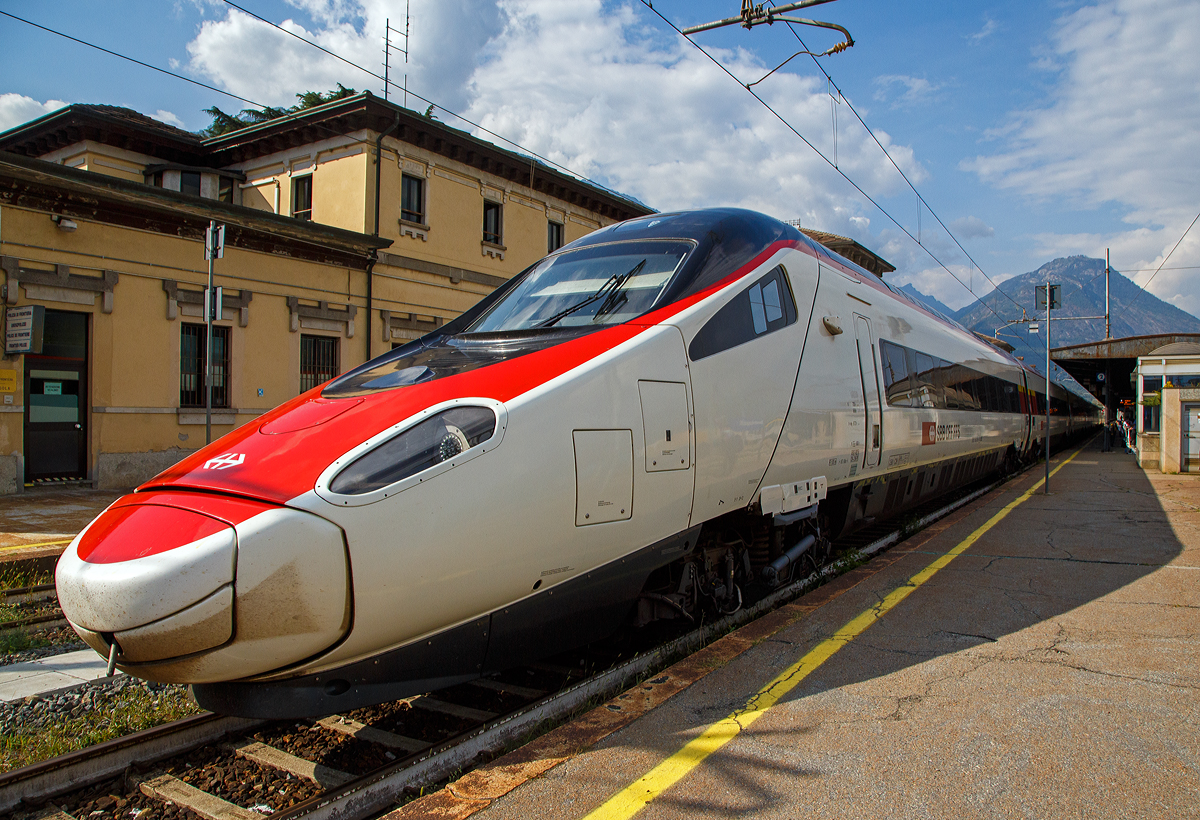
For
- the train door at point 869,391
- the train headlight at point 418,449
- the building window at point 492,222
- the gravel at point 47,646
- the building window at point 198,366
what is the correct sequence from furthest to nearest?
the building window at point 492,222 → the building window at point 198,366 → the train door at point 869,391 → the gravel at point 47,646 → the train headlight at point 418,449

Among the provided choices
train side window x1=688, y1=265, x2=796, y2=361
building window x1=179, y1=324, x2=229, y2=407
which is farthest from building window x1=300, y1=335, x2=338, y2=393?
train side window x1=688, y1=265, x2=796, y2=361

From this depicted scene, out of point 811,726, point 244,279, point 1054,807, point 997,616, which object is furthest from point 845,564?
point 244,279

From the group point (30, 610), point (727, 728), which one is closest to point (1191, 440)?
point (727, 728)

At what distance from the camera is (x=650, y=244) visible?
499 cm

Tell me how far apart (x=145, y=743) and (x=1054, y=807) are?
3.61 m

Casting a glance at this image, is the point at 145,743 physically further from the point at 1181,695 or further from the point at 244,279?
the point at 244,279

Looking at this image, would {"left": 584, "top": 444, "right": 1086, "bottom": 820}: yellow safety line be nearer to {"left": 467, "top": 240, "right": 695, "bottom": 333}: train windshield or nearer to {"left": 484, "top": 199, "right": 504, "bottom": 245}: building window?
{"left": 467, "top": 240, "right": 695, "bottom": 333}: train windshield

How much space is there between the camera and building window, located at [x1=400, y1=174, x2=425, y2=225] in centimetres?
1806

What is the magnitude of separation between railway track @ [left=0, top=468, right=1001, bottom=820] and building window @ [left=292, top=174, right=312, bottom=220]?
1647cm

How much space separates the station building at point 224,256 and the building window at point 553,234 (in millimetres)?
74

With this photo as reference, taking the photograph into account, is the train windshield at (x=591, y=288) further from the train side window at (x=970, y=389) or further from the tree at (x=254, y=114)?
the tree at (x=254, y=114)

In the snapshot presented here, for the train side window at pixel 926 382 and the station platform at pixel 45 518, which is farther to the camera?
the train side window at pixel 926 382

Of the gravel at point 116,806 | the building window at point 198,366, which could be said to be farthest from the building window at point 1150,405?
the gravel at point 116,806

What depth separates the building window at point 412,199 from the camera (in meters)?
18.1
